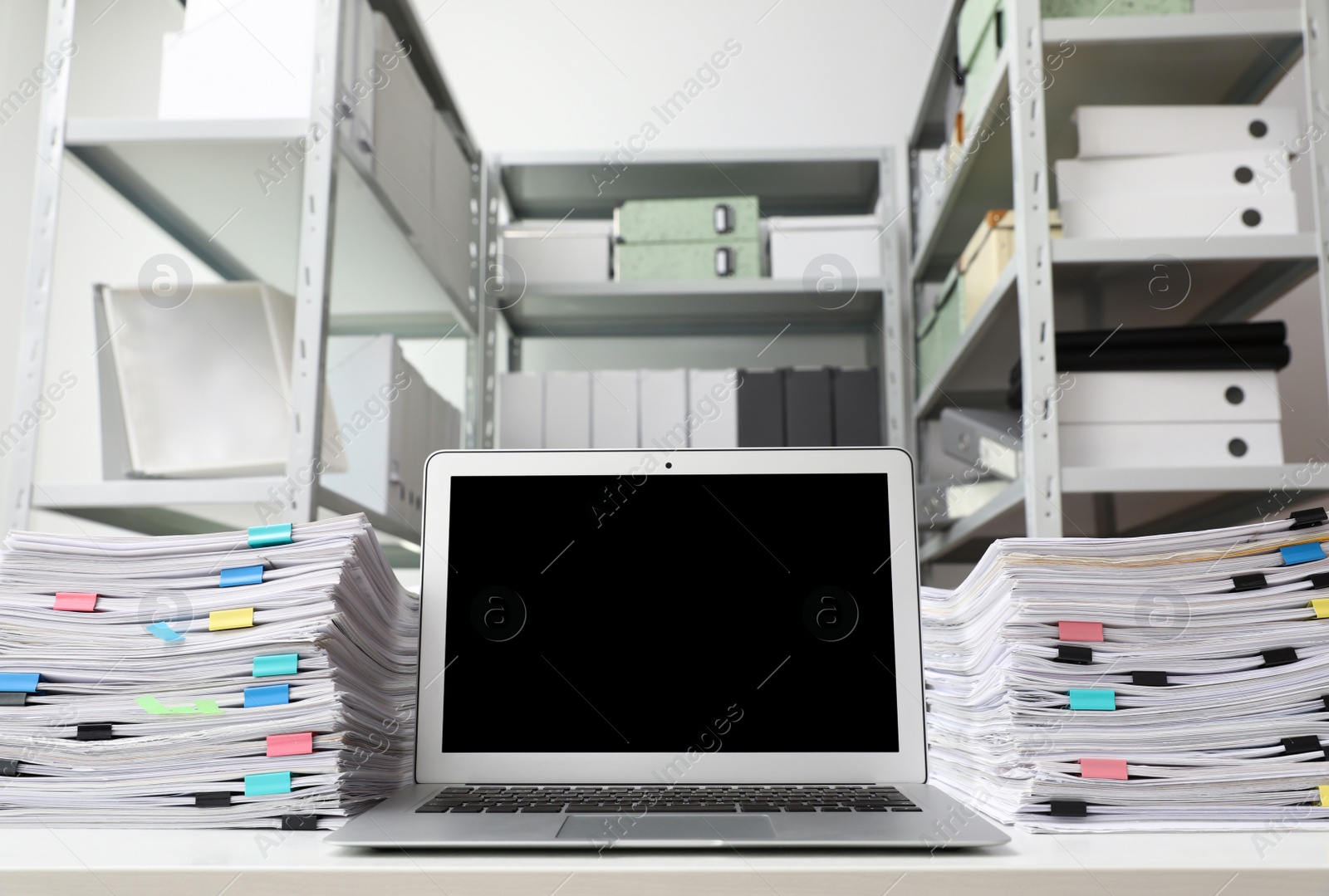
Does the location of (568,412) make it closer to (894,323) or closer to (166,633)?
(894,323)

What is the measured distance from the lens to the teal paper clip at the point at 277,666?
0.59 meters

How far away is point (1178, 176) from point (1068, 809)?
3.65 ft

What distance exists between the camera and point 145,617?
62 centimetres

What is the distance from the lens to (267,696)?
1.94 feet

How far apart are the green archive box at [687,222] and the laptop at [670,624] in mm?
1555

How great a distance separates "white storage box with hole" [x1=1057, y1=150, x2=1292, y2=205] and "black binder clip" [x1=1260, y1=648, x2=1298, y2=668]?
0.94 meters

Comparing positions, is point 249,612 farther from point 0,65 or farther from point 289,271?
point 0,65

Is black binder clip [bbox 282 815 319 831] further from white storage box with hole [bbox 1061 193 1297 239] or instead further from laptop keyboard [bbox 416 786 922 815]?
white storage box with hole [bbox 1061 193 1297 239]

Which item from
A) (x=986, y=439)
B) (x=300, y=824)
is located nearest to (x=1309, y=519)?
(x=300, y=824)

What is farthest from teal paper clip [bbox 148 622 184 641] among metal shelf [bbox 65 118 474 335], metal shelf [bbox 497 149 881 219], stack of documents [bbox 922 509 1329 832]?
metal shelf [bbox 497 149 881 219]

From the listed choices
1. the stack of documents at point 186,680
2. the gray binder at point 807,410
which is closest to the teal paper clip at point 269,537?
the stack of documents at point 186,680

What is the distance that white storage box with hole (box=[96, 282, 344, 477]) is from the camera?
1289 mm

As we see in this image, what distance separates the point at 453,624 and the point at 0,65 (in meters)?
2.32

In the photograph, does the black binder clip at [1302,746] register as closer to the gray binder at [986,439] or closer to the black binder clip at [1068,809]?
the black binder clip at [1068,809]
